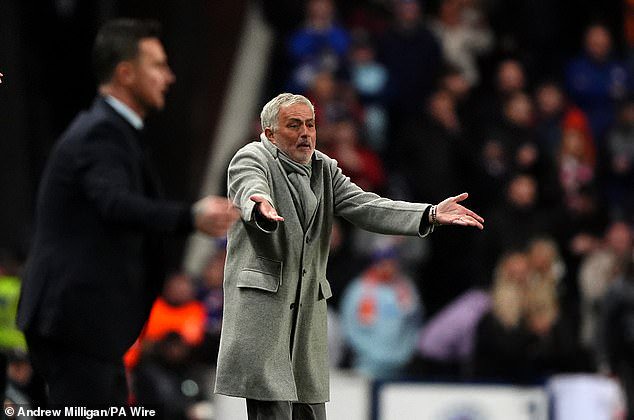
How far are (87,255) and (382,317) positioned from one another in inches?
241

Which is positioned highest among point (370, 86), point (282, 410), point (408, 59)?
point (408, 59)

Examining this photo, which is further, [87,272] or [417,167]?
[417,167]

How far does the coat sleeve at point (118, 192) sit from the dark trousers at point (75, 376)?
0.57 metres

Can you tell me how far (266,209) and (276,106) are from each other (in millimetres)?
508

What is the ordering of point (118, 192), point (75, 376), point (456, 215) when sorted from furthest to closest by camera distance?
1. point (75, 376)
2. point (118, 192)
3. point (456, 215)

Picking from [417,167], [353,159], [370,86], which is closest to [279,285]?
[353,159]

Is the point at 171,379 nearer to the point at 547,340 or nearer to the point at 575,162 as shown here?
the point at 547,340

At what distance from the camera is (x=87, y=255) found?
5.86 meters

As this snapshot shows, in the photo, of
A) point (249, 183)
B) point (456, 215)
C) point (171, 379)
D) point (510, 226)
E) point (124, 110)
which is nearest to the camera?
point (249, 183)

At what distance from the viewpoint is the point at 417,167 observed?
41.9 feet

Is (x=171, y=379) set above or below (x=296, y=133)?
below

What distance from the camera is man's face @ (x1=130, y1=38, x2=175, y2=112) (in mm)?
6160

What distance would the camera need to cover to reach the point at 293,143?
5379mm

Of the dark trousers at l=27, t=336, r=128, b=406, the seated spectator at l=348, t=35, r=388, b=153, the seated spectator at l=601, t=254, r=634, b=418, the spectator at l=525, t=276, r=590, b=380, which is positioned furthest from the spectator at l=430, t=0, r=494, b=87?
the dark trousers at l=27, t=336, r=128, b=406
